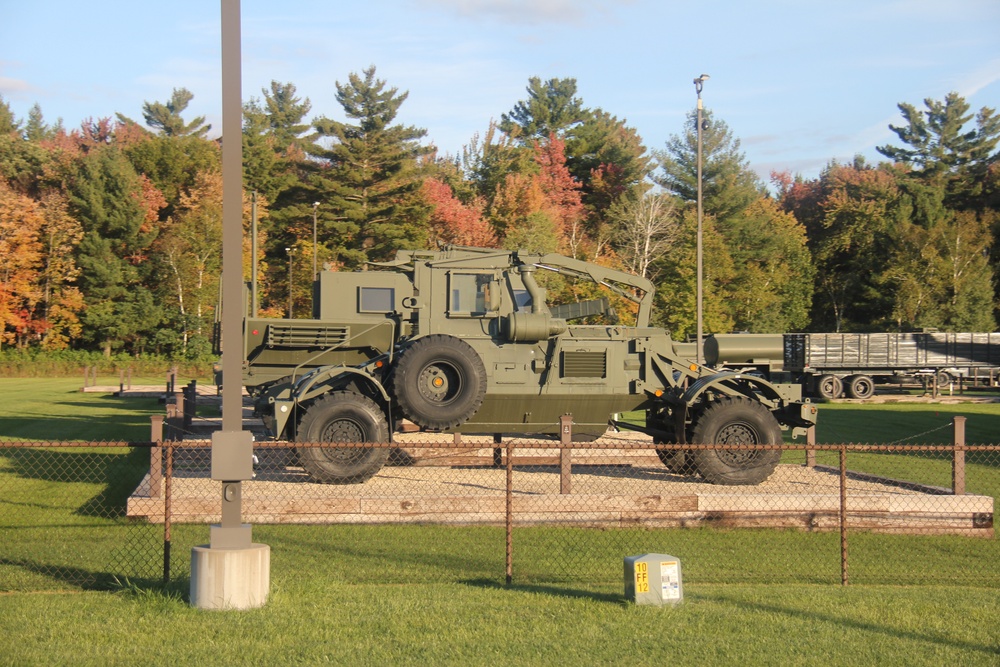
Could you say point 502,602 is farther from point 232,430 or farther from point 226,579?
point 232,430

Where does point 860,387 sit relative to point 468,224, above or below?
below

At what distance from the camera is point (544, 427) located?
15.3 m

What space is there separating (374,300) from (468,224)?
4007cm

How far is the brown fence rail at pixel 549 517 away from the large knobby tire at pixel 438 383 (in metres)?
0.94

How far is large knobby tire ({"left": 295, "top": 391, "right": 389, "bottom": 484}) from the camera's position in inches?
541

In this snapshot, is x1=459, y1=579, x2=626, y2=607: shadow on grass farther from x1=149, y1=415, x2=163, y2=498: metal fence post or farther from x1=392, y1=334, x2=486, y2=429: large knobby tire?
x1=392, y1=334, x2=486, y2=429: large knobby tire

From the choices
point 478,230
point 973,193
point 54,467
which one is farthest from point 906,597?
point 973,193

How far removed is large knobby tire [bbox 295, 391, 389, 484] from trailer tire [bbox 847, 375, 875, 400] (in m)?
29.9

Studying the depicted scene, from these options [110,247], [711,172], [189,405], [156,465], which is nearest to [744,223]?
[711,172]

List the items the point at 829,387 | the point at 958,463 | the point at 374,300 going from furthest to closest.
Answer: the point at 829,387, the point at 374,300, the point at 958,463

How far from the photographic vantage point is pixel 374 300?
634 inches

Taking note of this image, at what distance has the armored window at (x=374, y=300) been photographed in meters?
16.0

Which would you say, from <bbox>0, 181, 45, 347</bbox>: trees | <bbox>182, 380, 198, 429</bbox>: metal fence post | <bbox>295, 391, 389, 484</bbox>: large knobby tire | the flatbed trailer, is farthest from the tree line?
<bbox>295, 391, 389, 484</bbox>: large knobby tire

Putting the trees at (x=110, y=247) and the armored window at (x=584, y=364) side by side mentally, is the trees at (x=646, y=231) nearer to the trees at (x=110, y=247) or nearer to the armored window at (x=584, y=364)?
the trees at (x=110, y=247)
